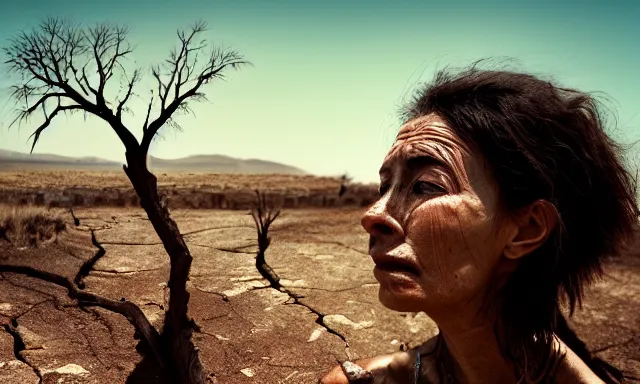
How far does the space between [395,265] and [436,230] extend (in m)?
0.16

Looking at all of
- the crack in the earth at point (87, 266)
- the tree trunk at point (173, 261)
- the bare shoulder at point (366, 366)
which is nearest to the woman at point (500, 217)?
the bare shoulder at point (366, 366)

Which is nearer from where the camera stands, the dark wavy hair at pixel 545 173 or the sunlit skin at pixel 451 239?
the sunlit skin at pixel 451 239

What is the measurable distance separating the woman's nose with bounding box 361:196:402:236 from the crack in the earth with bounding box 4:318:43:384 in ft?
6.90

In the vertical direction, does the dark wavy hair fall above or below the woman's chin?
above

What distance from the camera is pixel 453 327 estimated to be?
191 cm

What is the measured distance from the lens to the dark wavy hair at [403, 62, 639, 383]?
72.2 inches

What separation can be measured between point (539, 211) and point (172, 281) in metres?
2.28

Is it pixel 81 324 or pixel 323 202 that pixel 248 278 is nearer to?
pixel 81 324

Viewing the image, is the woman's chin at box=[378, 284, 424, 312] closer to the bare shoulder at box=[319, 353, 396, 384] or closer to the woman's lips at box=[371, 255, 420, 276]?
the woman's lips at box=[371, 255, 420, 276]

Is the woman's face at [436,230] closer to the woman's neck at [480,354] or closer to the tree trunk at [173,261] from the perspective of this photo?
the woman's neck at [480,354]

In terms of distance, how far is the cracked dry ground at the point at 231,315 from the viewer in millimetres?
3229

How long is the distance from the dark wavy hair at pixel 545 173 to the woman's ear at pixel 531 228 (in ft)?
0.10

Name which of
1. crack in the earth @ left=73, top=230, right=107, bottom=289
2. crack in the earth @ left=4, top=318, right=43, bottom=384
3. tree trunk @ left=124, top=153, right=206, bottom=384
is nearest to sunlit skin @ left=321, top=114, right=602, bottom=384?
tree trunk @ left=124, top=153, right=206, bottom=384

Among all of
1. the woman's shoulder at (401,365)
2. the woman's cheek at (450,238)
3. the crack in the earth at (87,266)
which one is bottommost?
the crack in the earth at (87,266)
